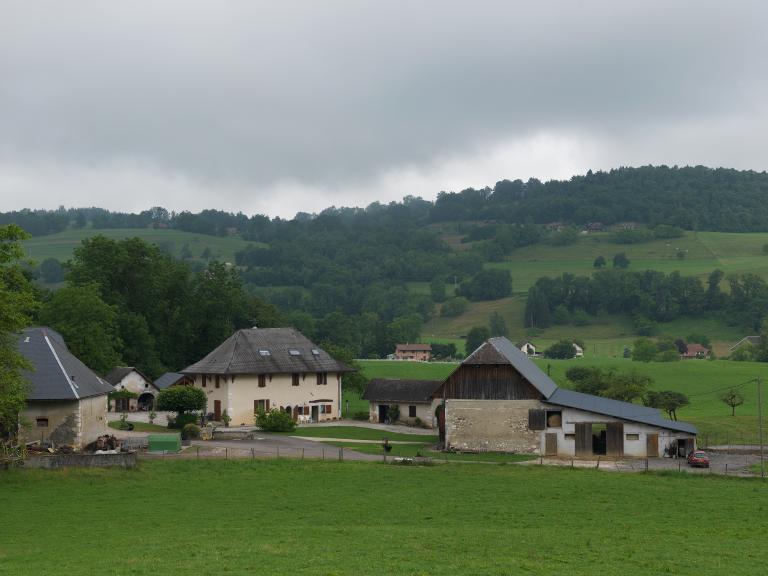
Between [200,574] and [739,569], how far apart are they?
1333 cm

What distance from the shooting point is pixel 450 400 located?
179 ft

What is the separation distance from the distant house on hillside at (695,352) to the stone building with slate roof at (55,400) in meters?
117

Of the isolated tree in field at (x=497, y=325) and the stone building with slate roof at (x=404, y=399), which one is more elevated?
the isolated tree in field at (x=497, y=325)

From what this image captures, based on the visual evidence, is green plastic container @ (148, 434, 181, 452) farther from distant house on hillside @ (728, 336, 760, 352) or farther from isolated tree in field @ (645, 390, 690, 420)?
distant house on hillside @ (728, 336, 760, 352)

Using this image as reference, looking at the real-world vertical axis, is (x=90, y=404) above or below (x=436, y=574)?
above

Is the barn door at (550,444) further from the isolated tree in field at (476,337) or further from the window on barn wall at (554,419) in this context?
the isolated tree in field at (476,337)

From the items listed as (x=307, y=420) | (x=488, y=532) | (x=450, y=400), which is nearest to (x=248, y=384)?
(x=307, y=420)

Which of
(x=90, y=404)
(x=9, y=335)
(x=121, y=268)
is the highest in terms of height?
(x=121, y=268)

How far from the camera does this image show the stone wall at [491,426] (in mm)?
52875

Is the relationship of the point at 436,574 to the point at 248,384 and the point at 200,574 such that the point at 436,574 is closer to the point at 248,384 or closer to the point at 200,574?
the point at 200,574

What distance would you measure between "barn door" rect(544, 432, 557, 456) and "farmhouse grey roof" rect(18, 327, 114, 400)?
80.2ft

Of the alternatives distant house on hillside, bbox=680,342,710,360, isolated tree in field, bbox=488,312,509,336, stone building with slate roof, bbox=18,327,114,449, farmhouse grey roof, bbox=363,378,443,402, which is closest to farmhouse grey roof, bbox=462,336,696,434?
farmhouse grey roof, bbox=363,378,443,402

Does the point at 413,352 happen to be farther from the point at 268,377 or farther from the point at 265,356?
the point at 268,377

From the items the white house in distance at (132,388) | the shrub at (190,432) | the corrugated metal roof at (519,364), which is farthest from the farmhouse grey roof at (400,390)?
the white house in distance at (132,388)
